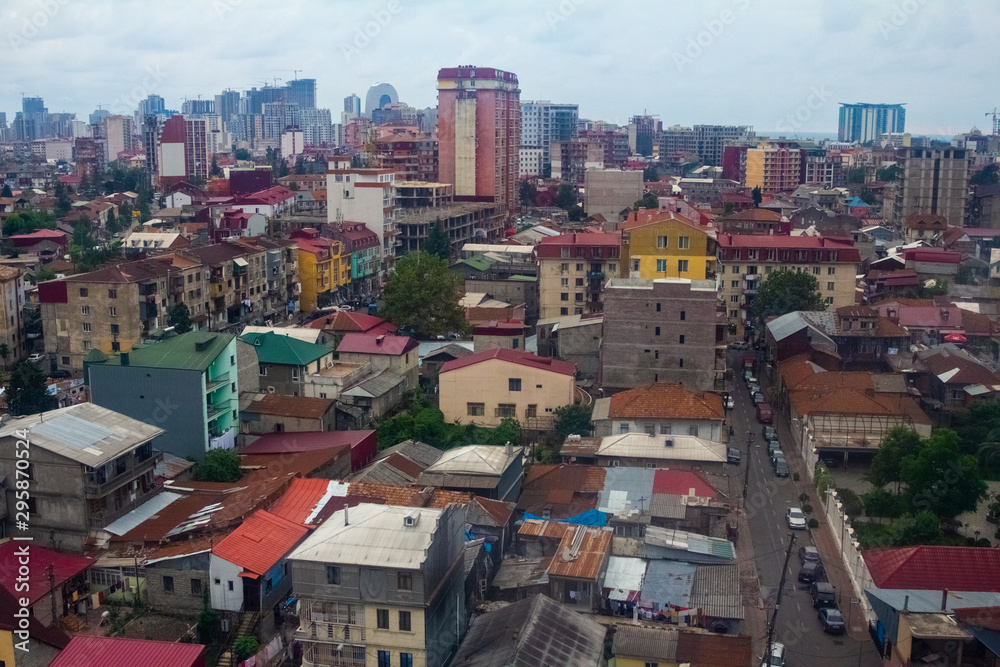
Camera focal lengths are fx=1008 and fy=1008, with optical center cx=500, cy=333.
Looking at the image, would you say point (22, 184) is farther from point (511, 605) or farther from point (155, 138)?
point (511, 605)

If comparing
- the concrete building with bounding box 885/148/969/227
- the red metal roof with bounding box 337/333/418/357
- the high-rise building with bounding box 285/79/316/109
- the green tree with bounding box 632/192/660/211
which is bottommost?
the red metal roof with bounding box 337/333/418/357

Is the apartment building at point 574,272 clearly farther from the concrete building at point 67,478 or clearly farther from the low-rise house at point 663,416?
the concrete building at point 67,478

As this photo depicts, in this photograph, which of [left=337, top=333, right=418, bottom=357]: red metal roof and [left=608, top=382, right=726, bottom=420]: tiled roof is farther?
[left=337, top=333, right=418, bottom=357]: red metal roof

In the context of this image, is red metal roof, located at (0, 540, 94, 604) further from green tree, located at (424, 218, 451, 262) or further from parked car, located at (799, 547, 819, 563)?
green tree, located at (424, 218, 451, 262)

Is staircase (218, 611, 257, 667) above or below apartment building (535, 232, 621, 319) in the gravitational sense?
below

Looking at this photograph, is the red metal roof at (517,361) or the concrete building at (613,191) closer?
the red metal roof at (517,361)

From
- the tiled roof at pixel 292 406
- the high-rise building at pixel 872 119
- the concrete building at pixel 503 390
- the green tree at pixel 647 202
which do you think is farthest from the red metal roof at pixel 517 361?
the high-rise building at pixel 872 119

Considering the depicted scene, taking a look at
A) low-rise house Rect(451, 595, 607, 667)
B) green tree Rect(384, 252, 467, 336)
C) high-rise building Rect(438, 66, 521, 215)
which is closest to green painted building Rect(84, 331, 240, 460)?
low-rise house Rect(451, 595, 607, 667)

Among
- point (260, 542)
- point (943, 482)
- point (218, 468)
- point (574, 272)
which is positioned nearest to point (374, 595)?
point (260, 542)
